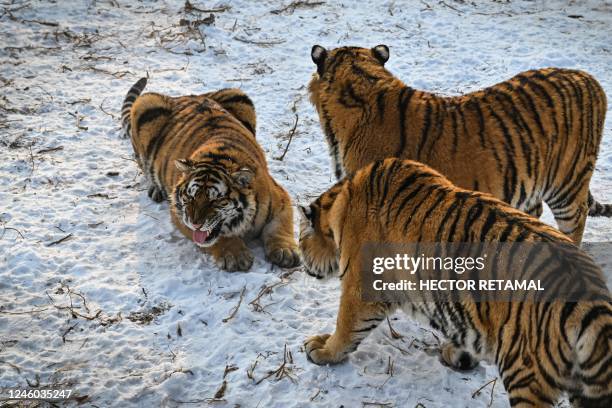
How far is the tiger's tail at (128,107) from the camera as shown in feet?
21.2

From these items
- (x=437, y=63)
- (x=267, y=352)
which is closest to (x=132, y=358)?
(x=267, y=352)

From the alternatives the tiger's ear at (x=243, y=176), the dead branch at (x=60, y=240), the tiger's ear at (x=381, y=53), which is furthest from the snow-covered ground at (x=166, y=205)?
the tiger's ear at (x=381, y=53)

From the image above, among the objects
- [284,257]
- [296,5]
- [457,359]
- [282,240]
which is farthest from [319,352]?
[296,5]

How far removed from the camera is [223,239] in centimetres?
493

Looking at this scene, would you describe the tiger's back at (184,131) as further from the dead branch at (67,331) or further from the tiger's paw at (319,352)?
the tiger's paw at (319,352)

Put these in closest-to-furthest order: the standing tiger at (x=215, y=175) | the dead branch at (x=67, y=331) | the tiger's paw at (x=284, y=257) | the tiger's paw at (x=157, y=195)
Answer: the dead branch at (x=67, y=331)
the standing tiger at (x=215, y=175)
the tiger's paw at (x=284, y=257)
the tiger's paw at (x=157, y=195)

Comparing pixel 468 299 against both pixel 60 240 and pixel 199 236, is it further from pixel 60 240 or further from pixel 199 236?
pixel 60 240

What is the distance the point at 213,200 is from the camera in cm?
473

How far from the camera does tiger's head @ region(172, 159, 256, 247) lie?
15.4ft

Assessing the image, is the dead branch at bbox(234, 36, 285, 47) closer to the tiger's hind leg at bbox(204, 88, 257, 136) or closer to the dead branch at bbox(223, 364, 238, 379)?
the tiger's hind leg at bbox(204, 88, 257, 136)

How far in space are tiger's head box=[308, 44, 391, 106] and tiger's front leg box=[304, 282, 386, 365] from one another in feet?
5.02

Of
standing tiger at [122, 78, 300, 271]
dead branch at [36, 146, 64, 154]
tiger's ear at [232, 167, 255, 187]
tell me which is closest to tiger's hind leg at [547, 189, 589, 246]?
standing tiger at [122, 78, 300, 271]

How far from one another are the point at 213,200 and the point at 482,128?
1.82 m

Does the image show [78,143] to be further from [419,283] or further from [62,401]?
[419,283]
